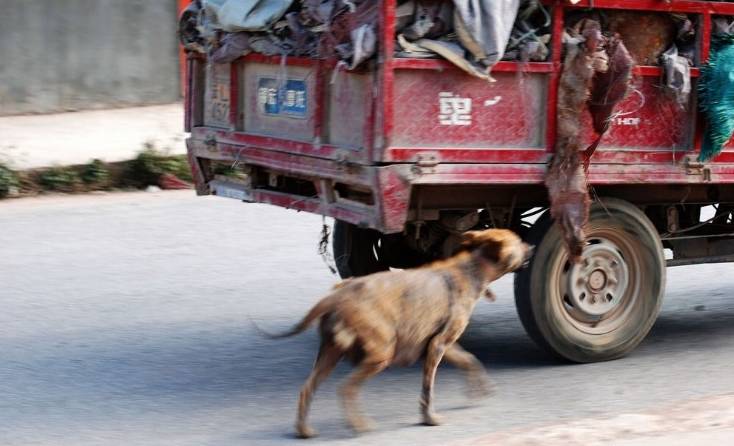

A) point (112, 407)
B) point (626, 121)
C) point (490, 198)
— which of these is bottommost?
→ point (112, 407)

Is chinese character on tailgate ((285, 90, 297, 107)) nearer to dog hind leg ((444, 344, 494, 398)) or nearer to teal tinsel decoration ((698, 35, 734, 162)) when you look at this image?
dog hind leg ((444, 344, 494, 398))

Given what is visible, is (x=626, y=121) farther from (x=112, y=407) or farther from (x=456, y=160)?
(x=112, y=407)

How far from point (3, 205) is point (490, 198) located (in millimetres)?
6390

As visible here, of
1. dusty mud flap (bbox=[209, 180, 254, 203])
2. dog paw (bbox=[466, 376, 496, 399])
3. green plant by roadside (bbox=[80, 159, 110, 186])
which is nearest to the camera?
dog paw (bbox=[466, 376, 496, 399])

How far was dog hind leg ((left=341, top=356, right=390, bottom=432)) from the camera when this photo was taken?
5.33 m

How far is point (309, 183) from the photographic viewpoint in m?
6.79

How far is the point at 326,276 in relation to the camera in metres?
9.06

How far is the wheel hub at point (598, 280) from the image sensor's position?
21.7ft

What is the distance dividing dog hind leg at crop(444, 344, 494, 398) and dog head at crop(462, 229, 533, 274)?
44cm

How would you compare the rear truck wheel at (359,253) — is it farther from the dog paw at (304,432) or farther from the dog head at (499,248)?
the dog paw at (304,432)

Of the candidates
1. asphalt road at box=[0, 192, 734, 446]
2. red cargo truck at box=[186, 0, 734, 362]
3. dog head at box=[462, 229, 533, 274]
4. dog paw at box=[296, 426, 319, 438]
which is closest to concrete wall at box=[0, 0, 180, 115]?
asphalt road at box=[0, 192, 734, 446]

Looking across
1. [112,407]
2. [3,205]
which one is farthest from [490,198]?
[3,205]

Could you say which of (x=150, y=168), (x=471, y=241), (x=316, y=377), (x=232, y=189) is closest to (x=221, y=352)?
(x=232, y=189)

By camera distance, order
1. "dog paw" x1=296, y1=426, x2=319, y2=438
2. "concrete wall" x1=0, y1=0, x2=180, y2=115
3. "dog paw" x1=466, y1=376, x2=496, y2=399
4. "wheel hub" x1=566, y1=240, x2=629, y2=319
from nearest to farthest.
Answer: "dog paw" x1=296, y1=426, x2=319, y2=438, "dog paw" x1=466, y1=376, x2=496, y2=399, "wheel hub" x1=566, y1=240, x2=629, y2=319, "concrete wall" x1=0, y1=0, x2=180, y2=115
